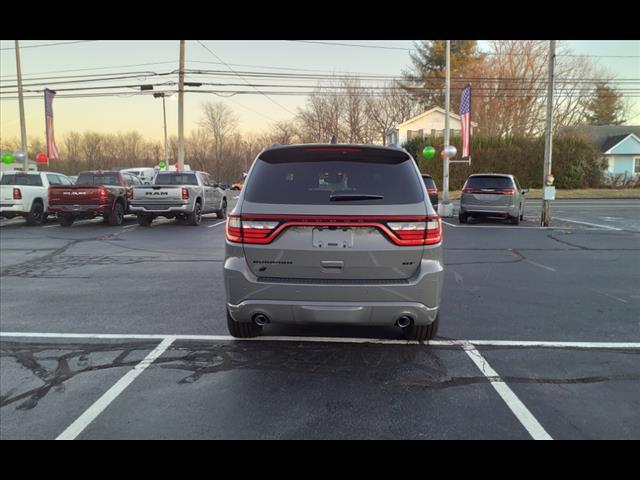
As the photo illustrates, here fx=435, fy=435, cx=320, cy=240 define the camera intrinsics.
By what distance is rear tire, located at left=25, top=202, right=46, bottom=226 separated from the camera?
15307 millimetres

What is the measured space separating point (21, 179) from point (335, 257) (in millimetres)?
16585

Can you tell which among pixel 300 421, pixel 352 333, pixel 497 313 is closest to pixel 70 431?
pixel 300 421

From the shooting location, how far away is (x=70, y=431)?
2801 millimetres

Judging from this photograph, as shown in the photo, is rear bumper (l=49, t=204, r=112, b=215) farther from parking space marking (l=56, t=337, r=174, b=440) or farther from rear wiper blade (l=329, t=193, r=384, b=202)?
rear wiper blade (l=329, t=193, r=384, b=202)

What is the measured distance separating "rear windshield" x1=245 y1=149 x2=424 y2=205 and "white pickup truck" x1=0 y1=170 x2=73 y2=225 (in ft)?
47.8

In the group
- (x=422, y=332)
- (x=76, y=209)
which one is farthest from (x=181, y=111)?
(x=422, y=332)

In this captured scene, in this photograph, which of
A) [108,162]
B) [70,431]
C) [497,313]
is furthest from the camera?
[108,162]

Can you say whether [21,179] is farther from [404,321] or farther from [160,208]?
[404,321]

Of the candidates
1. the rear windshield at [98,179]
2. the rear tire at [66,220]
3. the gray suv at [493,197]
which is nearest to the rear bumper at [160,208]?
the rear windshield at [98,179]

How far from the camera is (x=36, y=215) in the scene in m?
15.6

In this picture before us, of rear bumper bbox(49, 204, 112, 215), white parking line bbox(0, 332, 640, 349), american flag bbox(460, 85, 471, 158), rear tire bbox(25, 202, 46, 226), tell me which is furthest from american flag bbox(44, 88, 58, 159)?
white parking line bbox(0, 332, 640, 349)
